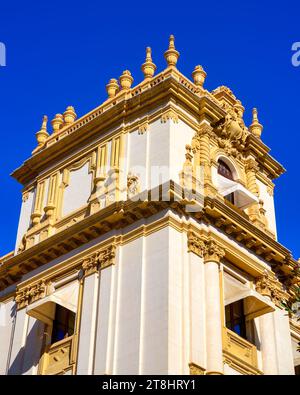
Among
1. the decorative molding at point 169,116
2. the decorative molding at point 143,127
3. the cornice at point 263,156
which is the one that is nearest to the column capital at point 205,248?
the decorative molding at point 169,116

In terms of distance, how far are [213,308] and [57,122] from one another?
12657 mm

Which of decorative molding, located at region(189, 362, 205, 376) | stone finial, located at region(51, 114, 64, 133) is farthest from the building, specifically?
stone finial, located at region(51, 114, 64, 133)

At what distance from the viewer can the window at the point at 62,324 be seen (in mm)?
30188

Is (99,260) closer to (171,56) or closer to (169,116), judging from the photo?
(169,116)

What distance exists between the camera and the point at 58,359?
95.9ft

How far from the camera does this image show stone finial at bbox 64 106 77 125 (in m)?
36.9

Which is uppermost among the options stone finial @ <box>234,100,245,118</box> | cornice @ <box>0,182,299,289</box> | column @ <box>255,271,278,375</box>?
stone finial @ <box>234,100,245,118</box>

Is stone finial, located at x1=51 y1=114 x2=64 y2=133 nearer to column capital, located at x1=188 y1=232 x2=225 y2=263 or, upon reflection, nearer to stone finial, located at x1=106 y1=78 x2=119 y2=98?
stone finial, located at x1=106 y1=78 x2=119 y2=98

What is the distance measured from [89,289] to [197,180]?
5246mm

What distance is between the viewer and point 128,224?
2994 cm

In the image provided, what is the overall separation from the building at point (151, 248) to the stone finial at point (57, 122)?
3.22 feet

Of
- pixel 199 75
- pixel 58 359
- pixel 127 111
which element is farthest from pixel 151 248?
pixel 199 75

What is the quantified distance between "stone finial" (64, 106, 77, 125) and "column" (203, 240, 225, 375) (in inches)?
399

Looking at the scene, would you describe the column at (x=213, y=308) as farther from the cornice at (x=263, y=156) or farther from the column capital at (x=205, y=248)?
the cornice at (x=263, y=156)
